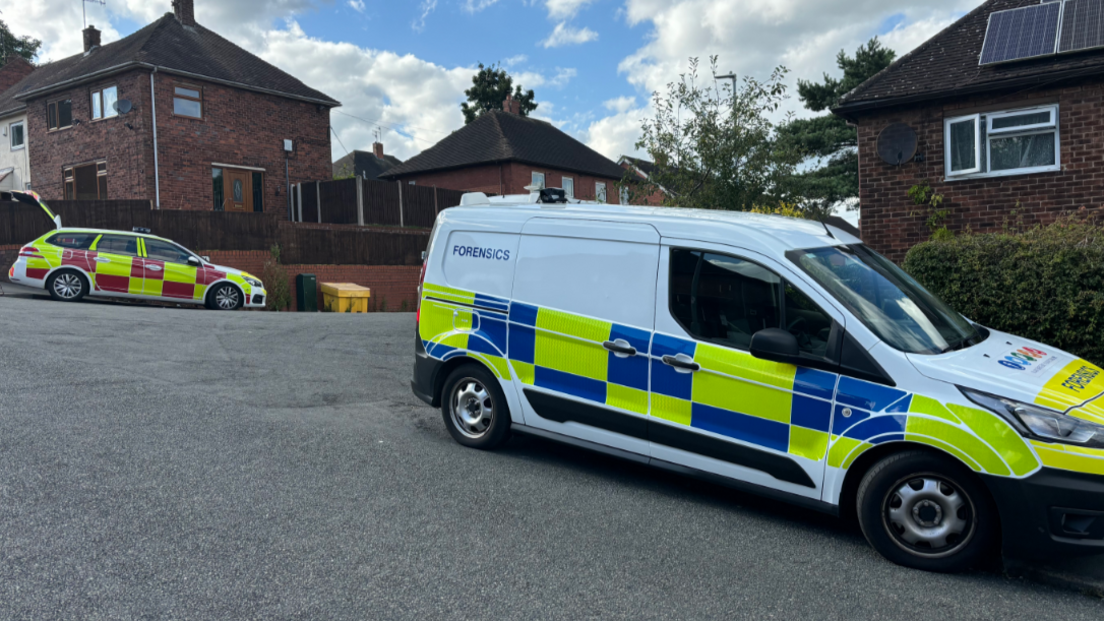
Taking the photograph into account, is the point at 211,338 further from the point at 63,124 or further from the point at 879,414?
the point at 63,124

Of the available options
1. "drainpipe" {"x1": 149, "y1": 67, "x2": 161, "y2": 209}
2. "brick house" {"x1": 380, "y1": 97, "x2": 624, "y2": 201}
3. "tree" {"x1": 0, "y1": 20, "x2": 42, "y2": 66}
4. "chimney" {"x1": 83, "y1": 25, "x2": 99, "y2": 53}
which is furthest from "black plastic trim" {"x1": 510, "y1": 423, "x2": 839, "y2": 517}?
"tree" {"x1": 0, "y1": 20, "x2": 42, "y2": 66}

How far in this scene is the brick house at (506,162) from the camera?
37031mm

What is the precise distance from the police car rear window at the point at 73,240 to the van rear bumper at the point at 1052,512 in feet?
54.8

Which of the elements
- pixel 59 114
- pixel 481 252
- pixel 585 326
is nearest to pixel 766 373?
pixel 585 326

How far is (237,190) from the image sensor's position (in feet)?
93.2

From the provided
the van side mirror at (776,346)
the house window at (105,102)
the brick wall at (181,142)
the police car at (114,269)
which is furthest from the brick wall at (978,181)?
the house window at (105,102)

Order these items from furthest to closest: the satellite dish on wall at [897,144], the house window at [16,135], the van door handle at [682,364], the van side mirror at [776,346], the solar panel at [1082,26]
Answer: the house window at [16,135] → the satellite dish on wall at [897,144] → the solar panel at [1082,26] → the van door handle at [682,364] → the van side mirror at [776,346]

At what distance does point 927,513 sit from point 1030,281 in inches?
199

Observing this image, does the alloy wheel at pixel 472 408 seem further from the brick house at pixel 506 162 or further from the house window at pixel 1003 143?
the brick house at pixel 506 162

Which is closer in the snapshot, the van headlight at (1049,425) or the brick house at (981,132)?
the van headlight at (1049,425)

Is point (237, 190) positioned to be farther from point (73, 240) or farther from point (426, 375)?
point (426, 375)

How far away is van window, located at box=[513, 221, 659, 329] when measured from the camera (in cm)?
530

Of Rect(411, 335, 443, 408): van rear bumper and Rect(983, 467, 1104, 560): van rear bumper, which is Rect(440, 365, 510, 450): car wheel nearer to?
Rect(411, 335, 443, 408): van rear bumper

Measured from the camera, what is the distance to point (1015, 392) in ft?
13.4
